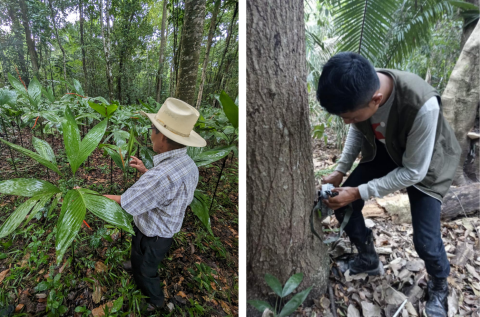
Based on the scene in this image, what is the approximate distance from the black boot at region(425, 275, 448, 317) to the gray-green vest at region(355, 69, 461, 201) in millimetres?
380

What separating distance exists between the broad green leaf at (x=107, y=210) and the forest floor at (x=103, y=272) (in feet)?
1.59

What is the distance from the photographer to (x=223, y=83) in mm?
3402

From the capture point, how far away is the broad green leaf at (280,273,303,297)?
0.95m


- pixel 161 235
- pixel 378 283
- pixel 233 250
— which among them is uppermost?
pixel 161 235

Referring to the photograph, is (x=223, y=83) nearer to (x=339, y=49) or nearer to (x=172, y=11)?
(x=172, y=11)

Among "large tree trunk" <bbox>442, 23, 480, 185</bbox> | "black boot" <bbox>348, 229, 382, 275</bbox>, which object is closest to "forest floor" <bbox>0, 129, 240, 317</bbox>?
"black boot" <bbox>348, 229, 382, 275</bbox>

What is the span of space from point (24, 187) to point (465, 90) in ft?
6.34

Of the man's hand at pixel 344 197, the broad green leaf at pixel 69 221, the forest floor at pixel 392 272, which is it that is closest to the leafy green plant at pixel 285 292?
the forest floor at pixel 392 272

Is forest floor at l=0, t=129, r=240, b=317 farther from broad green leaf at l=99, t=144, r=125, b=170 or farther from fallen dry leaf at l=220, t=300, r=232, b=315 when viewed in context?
broad green leaf at l=99, t=144, r=125, b=170

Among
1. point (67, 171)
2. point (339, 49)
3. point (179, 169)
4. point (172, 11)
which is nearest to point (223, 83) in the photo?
point (172, 11)

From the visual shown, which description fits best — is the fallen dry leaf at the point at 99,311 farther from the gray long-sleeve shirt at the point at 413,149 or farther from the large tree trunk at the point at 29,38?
the large tree trunk at the point at 29,38

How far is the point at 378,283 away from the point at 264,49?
42.9 inches

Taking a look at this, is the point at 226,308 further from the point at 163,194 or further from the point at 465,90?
the point at 465,90

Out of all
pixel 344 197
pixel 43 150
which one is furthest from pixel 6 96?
pixel 344 197
